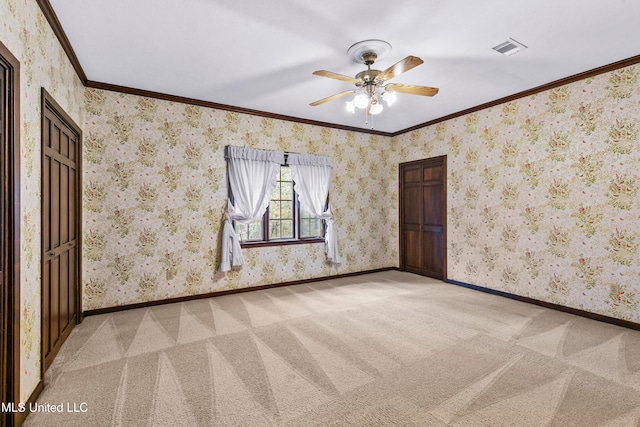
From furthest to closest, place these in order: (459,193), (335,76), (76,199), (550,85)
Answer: (459,193), (550,85), (76,199), (335,76)

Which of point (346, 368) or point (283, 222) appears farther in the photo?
point (283, 222)

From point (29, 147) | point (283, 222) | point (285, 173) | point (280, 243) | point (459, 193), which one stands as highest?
point (285, 173)

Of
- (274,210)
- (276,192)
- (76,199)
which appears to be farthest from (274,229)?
(76,199)

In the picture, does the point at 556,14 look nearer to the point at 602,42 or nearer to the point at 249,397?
the point at 602,42

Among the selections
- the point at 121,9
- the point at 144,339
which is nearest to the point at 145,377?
the point at 144,339

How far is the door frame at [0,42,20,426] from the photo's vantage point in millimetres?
1710

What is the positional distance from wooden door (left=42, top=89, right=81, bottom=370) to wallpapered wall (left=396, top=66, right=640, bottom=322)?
5.12 meters

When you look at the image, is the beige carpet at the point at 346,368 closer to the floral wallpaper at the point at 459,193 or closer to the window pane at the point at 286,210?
the floral wallpaper at the point at 459,193

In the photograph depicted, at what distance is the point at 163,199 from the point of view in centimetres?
409

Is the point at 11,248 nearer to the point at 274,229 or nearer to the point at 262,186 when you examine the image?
the point at 262,186

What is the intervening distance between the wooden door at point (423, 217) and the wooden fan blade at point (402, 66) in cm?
291

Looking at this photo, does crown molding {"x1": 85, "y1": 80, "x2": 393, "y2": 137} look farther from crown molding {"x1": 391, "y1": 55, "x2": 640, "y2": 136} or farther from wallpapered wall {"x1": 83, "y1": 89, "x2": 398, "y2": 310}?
crown molding {"x1": 391, "y1": 55, "x2": 640, "y2": 136}

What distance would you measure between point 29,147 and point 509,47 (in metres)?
4.01

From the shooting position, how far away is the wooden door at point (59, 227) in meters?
2.40
